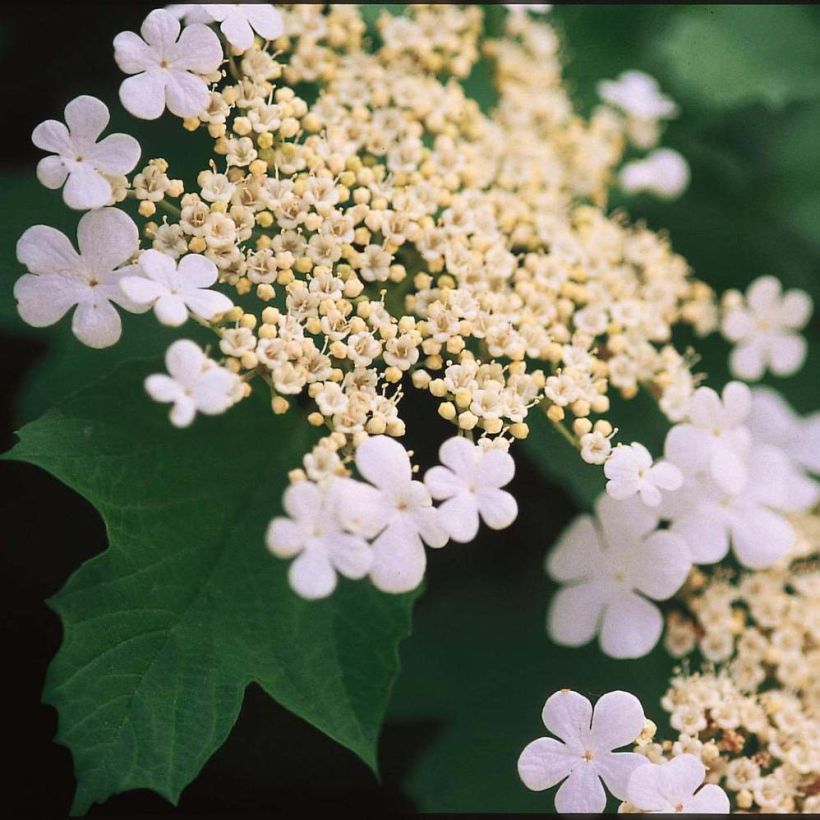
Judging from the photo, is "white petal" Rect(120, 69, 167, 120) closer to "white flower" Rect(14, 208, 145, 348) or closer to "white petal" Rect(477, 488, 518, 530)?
"white flower" Rect(14, 208, 145, 348)

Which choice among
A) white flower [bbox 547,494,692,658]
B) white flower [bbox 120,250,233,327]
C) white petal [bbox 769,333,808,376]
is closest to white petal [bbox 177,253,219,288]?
white flower [bbox 120,250,233,327]

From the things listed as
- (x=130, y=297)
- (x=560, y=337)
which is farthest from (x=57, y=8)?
(x=560, y=337)

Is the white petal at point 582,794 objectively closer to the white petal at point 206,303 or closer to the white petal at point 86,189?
the white petal at point 206,303

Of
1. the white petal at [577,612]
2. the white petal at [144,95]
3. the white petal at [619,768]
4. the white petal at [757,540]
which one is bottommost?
the white petal at [577,612]

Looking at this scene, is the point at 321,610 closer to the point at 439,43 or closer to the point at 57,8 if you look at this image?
the point at 439,43

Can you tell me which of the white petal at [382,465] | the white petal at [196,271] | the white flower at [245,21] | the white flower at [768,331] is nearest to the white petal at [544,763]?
the white petal at [382,465]

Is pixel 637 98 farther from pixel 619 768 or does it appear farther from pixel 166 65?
pixel 619 768
